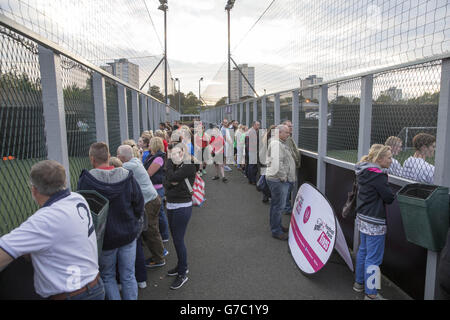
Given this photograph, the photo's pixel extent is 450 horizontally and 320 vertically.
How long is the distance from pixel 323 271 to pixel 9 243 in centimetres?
356

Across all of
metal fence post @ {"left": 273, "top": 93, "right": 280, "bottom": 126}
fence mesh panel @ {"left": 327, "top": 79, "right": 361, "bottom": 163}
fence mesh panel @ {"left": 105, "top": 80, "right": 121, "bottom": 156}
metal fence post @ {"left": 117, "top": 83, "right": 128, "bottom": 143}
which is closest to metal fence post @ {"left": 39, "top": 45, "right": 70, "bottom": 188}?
fence mesh panel @ {"left": 105, "top": 80, "right": 121, "bottom": 156}

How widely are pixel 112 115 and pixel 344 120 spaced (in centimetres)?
394

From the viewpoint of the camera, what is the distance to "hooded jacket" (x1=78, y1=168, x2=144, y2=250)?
8.80 feet

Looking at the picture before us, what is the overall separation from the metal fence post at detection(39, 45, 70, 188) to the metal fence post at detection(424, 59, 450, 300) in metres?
3.46

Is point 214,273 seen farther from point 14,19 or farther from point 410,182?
point 14,19

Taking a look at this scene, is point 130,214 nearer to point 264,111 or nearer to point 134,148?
point 134,148

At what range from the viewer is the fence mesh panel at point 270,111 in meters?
8.48

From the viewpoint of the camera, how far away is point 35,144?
2.60 metres

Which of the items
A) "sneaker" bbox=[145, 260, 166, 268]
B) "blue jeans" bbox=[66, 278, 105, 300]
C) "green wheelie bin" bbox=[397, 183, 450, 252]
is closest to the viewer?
"blue jeans" bbox=[66, 278, 105, 300]

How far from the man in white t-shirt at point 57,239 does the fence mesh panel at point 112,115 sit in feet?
10.6

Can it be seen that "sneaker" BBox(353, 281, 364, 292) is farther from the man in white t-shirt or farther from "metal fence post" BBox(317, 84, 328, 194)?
the man in white t-shirt

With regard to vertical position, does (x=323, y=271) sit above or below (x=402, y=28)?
below

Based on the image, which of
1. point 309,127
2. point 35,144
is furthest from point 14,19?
point 309,127

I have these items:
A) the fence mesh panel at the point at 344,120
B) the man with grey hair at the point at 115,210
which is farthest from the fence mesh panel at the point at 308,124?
the man with grey hair at the point at 115,210
